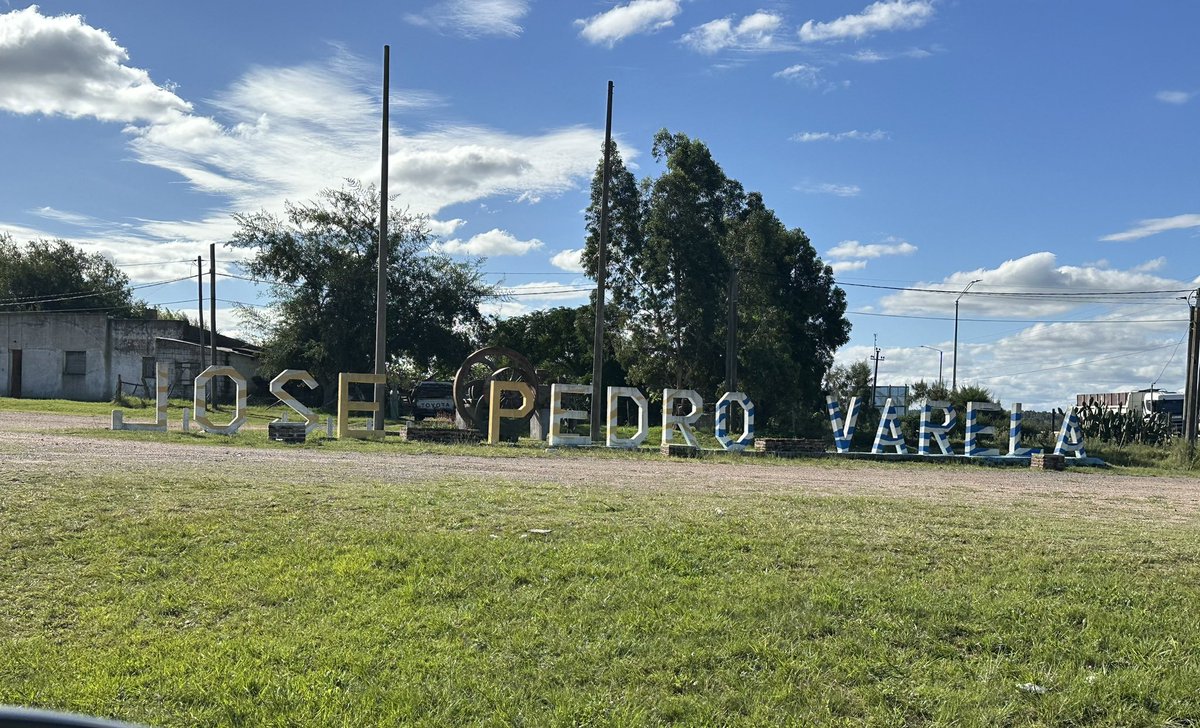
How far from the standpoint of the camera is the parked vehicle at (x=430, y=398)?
45.5m

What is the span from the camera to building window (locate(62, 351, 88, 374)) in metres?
49.9

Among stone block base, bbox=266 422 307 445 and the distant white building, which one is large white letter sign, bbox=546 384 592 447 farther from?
the distant white building

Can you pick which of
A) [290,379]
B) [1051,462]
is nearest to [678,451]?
[1051,462]

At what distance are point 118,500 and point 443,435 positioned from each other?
1343cm

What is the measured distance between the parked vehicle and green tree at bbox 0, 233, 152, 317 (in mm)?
32319

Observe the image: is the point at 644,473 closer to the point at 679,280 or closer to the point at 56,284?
the point at 679,280

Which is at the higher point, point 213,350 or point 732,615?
point 213,350

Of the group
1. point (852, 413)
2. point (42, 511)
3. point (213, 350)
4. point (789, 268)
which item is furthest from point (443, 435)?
point (789, 268)

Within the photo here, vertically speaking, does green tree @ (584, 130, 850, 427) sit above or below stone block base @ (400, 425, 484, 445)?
above

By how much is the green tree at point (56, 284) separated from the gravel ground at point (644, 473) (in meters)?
51.1

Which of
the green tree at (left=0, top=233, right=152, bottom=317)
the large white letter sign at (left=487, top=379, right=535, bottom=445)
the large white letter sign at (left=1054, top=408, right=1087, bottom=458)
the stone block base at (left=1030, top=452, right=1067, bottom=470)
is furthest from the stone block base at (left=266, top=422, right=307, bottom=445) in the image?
the green tree at (left=0, top=233, right=152, bottom=317)

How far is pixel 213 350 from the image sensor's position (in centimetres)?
4203

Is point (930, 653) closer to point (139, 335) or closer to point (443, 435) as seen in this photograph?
point (443, 435)

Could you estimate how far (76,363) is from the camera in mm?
50000
